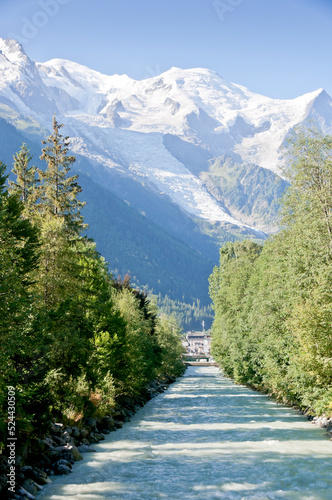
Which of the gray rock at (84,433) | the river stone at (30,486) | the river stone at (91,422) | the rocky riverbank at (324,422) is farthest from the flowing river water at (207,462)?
the river stone at (91,422)

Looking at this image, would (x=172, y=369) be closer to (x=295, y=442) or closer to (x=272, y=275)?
(x=272, y=275)

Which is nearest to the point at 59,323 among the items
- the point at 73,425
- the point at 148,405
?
the point at 73,425

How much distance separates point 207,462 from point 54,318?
1296 centimetres

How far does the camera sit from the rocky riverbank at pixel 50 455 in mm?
21109

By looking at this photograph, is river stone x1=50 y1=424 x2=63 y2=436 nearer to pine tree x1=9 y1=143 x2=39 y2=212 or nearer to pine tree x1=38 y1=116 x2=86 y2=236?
pine tree x1=38 y1=116 x2=86 y2=236

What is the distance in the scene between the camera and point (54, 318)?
29.5 metres

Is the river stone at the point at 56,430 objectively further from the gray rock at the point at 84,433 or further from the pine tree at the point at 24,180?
the pine tree at the point at 24,180

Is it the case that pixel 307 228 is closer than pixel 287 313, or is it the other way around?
pixel 307 228

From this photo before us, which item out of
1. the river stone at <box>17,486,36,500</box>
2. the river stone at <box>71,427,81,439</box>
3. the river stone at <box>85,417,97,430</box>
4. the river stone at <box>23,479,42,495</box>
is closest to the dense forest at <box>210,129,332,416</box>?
the river stone at <box>85,417,97,430</box>

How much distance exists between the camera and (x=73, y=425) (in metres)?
35.2

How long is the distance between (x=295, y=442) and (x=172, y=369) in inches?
3464

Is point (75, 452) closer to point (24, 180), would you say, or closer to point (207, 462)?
point (207, 462)

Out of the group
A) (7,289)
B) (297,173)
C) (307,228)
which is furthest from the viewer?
(297,173)

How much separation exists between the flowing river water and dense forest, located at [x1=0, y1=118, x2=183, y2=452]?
4.03 m
